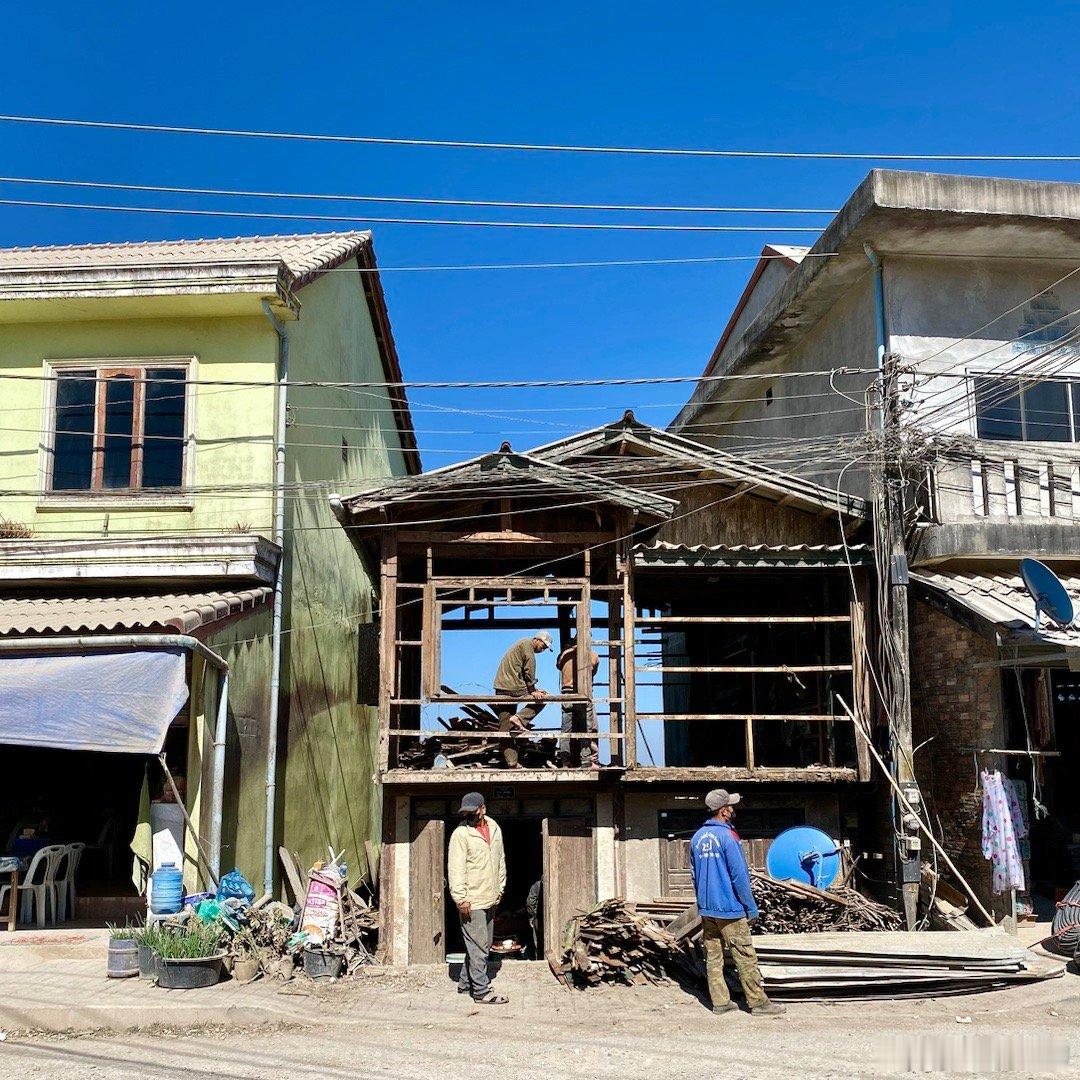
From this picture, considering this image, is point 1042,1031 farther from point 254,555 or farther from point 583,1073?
point 254,555

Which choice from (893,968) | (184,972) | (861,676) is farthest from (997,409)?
(184,972)

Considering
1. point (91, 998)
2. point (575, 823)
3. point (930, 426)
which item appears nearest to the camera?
point (91, 998)

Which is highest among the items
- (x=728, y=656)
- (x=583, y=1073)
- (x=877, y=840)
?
(x=728, y=656)

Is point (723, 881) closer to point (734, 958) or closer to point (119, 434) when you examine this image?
point (734, 958)

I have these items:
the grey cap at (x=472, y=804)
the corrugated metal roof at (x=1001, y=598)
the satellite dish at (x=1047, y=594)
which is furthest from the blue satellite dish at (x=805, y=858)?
the grey cap at (x=472, y=804)

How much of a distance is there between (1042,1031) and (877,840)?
5.09 metres

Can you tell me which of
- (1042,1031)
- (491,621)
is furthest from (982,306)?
(1042,1031)

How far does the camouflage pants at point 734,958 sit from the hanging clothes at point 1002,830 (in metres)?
3.60

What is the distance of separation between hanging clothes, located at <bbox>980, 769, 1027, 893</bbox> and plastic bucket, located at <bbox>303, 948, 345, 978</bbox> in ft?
22.9

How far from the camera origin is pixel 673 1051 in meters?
8.71

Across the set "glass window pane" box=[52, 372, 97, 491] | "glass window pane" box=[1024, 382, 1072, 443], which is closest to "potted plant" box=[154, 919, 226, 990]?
"glass window pane" box=[52, 372, 97, 491]

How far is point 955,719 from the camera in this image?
44.1ft

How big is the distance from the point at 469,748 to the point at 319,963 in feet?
10.3

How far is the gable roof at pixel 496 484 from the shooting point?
13242 millimetres
